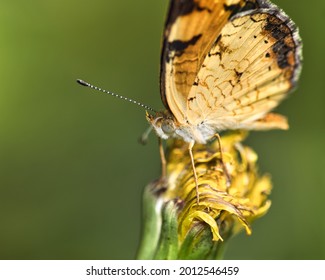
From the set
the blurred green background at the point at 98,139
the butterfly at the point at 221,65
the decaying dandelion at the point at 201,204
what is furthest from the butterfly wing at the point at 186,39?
the blurred green background at the point at 98,139

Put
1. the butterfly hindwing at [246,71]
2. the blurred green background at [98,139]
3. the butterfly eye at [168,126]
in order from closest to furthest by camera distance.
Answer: the butterfly hindwing at [246,71] → the butterfly eye at [168,126] → the blurred green background at [98,139]

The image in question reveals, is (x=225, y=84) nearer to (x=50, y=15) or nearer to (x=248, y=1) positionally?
(x=248, y=1)

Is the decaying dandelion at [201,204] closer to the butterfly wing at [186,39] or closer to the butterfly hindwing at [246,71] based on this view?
the butterfly hindwing at [246,71]

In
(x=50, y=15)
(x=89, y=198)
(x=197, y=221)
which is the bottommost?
(x=197, y=221)

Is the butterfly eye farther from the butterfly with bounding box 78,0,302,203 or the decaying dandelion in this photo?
the decaying dandelion

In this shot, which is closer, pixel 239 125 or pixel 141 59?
pixel 239 125

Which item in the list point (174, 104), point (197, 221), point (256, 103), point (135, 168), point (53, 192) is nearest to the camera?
point (197, 221)

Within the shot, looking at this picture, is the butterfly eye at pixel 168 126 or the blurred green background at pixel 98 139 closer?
the butterfly eye at pixel 168 126
